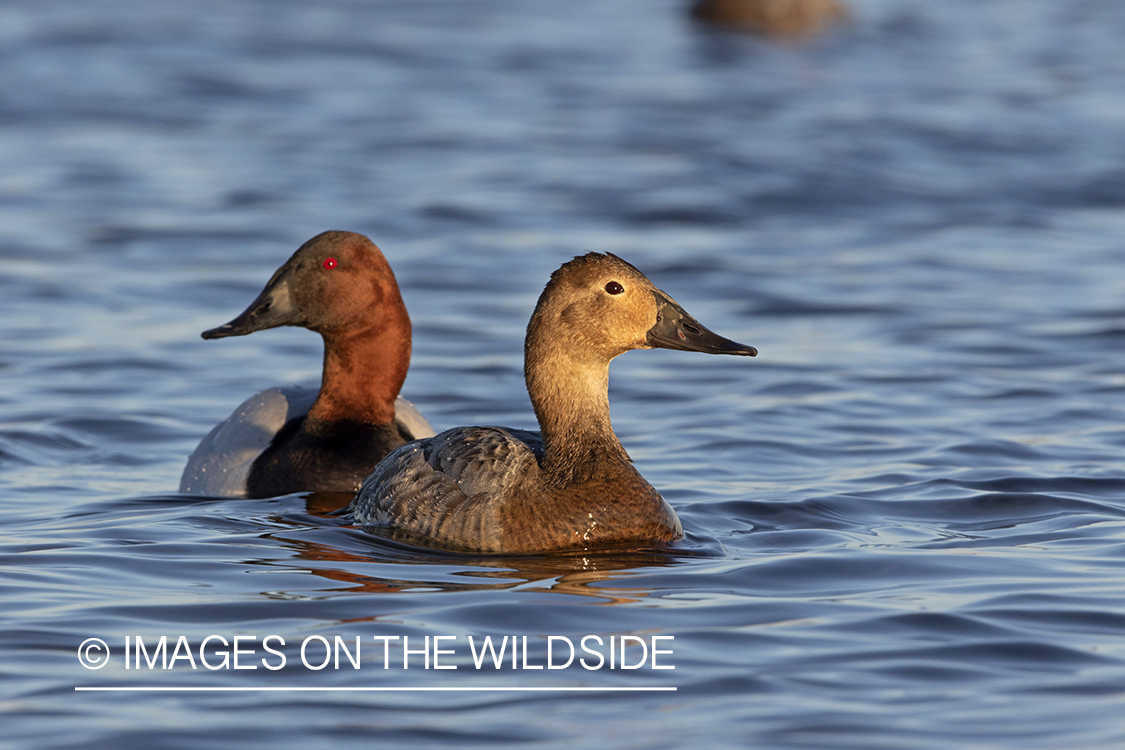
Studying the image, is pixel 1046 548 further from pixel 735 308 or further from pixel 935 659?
pixel 735 308

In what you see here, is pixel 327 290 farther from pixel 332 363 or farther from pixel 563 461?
pixel 563 461

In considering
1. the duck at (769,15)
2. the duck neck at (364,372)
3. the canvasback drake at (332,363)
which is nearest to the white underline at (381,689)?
the canvasback drake at (332,363)

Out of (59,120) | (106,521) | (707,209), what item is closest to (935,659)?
(106,521)

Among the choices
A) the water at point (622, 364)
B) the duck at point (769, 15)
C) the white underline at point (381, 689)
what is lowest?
the white underline at point (381, 689)

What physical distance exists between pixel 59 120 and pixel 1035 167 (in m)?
11.1

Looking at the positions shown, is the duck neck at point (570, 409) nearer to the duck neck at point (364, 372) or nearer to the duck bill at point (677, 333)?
the duck bill at point (677, 333)

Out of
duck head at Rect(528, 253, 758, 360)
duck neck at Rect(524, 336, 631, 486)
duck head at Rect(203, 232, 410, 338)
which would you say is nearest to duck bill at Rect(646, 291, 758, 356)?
duck head at Rect(528, 253, 758, 360)

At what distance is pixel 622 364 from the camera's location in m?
11.6

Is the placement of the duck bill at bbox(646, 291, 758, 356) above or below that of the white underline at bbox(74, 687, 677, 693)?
above

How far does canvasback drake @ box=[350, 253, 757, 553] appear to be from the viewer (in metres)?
6.47

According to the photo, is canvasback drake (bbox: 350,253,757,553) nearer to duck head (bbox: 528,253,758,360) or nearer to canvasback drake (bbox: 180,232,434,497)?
duck head (bbox: 528,253,758,360)

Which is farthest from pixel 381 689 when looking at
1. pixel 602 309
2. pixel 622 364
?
pixel 622 364

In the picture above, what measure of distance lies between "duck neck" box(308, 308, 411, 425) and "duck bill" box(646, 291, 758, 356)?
1753mm

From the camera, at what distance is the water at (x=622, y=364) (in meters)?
5.00
